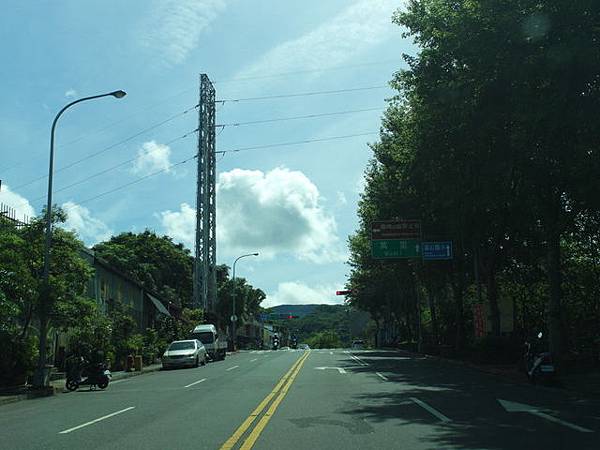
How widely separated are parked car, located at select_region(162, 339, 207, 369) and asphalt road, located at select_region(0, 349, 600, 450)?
15491 mm

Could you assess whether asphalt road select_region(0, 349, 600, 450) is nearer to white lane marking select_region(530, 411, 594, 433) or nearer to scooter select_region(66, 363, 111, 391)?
white lane marking select_region(530, 411, 594, 433)

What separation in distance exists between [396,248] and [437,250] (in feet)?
→ 6.83

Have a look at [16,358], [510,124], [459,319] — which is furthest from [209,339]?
[510,124]

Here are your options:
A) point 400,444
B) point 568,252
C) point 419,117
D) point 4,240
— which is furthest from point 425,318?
point 400,444

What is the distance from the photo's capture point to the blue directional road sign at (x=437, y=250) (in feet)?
Answer: 109

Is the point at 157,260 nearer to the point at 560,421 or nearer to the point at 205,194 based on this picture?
the point at 205,194

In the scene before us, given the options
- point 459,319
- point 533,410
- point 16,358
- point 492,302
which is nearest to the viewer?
point 533,410

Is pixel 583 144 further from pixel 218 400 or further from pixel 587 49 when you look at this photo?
pixel 218 400

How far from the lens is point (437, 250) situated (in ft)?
109

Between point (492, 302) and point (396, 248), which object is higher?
point (396, 248)

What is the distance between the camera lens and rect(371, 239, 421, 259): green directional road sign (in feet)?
111

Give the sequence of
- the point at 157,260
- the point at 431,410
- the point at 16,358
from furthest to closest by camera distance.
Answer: the point at 157,260 → the point at 16,358 → the point at 431,410

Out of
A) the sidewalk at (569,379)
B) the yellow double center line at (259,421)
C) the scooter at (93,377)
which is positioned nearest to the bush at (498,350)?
the sidewalk at (569,379)

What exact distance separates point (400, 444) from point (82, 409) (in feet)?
30.1
